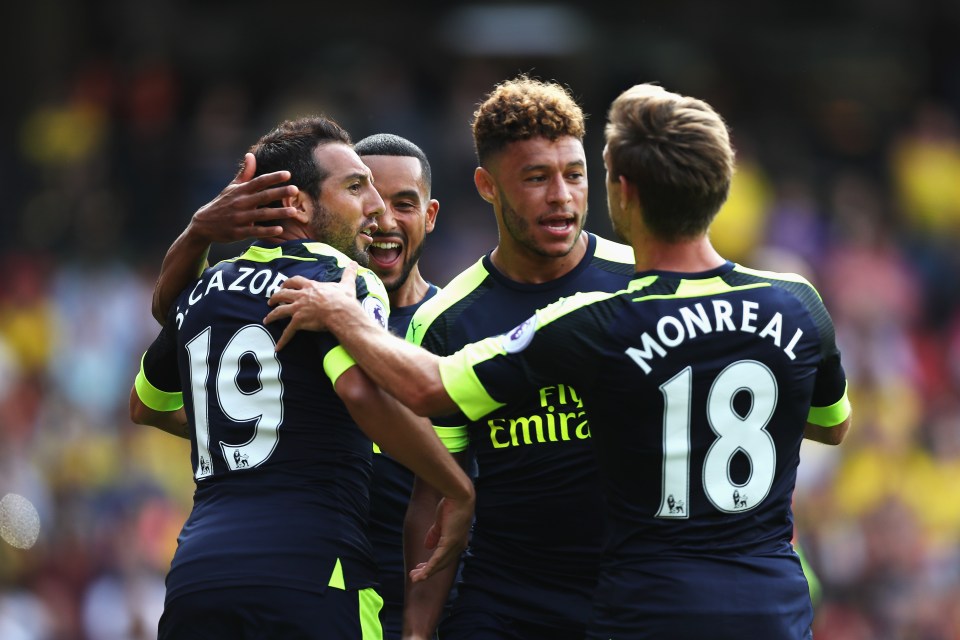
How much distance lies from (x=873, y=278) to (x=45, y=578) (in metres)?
8.36

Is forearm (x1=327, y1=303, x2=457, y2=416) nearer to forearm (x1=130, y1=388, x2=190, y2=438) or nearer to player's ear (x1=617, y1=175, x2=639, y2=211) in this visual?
player's ear (x1=617, y1=175, x2=639, y2=211)

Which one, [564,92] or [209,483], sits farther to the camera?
[564,92]

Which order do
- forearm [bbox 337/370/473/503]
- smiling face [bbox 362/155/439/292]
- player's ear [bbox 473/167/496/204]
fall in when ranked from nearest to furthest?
forearm [bbox 337/370/473/503] < player's ear [bbox 473/167/496/204] < smiling face [bbox 362/155/439/292]

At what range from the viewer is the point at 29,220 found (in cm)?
1576

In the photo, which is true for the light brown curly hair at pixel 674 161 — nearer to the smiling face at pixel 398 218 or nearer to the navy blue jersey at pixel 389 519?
the smiling face at pixel 398 218

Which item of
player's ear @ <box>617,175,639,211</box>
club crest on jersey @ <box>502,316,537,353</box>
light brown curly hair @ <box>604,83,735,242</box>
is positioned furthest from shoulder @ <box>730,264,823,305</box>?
club crest on jersey @ <box>502,316,537,353</box>

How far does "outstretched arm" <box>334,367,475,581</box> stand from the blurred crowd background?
271 inches

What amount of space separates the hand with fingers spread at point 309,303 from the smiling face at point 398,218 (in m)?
1.32

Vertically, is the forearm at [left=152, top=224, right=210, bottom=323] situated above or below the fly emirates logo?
above

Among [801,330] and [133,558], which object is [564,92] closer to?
[801,330]

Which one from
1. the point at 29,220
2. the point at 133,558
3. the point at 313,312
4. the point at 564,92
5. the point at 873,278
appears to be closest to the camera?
the point at 313,312

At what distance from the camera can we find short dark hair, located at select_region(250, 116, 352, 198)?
515 cm

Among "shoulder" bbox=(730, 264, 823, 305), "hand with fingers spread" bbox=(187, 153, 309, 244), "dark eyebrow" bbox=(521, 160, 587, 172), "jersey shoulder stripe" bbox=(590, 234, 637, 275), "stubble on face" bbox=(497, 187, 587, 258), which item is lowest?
"shoulder" bbox=(730, 264, 823, 305)

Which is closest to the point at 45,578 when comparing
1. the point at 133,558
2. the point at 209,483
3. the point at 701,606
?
the point at 133,558
